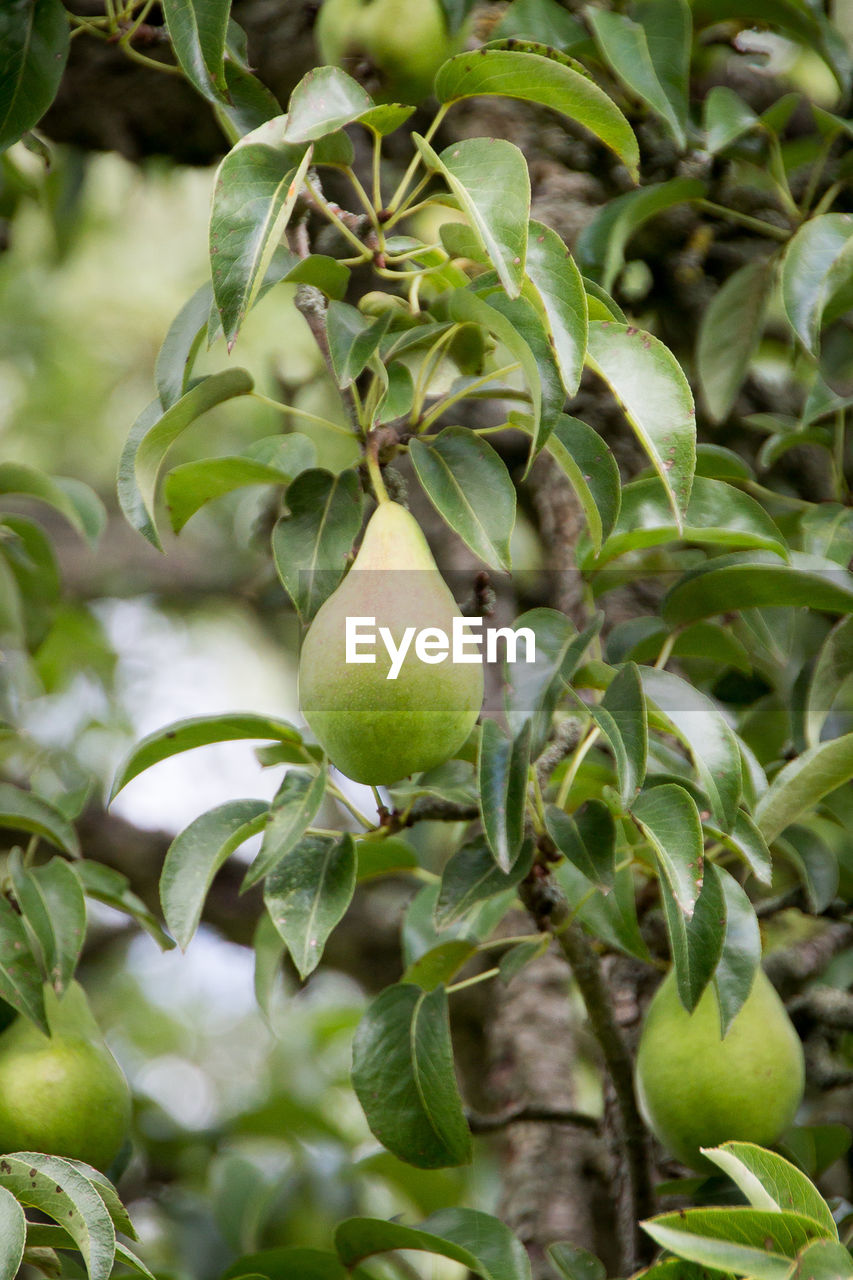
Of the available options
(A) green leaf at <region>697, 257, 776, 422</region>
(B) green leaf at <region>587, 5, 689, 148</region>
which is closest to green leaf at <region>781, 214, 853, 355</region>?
(B) green leaf at <region>587, 5, 689, 148</region>

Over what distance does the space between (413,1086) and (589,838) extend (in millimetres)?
219

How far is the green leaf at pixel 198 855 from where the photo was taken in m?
0.85

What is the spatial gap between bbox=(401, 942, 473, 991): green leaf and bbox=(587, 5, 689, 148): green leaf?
0.70m

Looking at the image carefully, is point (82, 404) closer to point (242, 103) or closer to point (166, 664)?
point (166, 664)

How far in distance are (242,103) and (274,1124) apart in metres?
1.23

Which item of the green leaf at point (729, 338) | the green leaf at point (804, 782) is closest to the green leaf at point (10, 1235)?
the green leaf at point (804, 782)

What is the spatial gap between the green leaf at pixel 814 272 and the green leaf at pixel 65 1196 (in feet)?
2.54

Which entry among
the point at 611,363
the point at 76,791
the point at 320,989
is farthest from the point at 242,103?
the point at 320,989

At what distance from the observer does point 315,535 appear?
864 millimetres

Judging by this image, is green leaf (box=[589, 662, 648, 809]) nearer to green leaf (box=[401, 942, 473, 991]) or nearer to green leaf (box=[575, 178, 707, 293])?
green leaf (box=[401, 942, 473, 991])

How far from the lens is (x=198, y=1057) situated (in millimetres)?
3344

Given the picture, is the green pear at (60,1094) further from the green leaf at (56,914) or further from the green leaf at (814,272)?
the green leaf at (814,272)

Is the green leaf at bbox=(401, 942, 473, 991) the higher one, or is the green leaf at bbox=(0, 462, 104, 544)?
the green leaf at bbox=(0, 462, 104, 544)

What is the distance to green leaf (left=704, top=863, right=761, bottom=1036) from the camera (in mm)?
823
